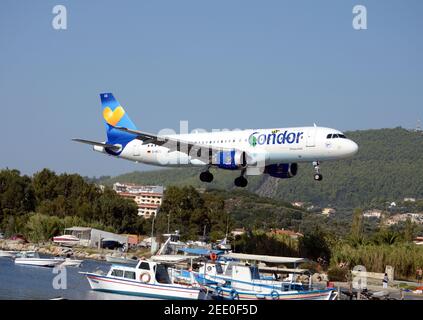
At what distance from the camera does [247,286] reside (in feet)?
189

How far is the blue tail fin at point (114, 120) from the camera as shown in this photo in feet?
271

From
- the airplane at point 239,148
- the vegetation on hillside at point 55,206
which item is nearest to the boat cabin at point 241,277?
the airplane at point 239,148

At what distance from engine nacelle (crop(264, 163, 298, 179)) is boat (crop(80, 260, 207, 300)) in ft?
73.3

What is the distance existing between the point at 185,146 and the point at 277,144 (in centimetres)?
1004

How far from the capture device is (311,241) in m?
113

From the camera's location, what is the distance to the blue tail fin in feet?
271

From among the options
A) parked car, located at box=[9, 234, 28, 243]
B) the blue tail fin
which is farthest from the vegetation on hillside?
the blue tail fin

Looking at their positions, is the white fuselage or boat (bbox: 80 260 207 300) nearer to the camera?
boat (bbox: 80 260 207 300)

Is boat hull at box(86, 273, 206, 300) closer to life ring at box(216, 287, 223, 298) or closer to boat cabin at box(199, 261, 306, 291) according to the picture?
life ring at box(216, 287, 223, 298)

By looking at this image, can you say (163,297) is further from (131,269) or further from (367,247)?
(367,247)

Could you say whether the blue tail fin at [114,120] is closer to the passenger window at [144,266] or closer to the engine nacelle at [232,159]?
the engine nacelle at [232,159]
